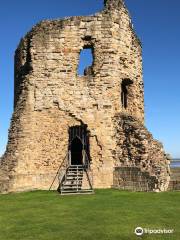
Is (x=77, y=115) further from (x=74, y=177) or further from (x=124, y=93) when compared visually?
(x=124, y=93)

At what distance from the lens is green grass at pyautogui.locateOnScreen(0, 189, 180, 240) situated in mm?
7098

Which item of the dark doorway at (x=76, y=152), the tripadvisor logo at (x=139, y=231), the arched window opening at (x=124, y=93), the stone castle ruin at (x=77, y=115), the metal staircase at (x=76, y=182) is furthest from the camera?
the dark doorway at (x=76, y=152)

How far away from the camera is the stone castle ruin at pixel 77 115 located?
14.1 m

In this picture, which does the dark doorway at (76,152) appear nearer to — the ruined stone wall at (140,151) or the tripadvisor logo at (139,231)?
the ruined stone wall at (140,151)

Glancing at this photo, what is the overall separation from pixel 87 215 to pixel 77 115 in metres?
6.35

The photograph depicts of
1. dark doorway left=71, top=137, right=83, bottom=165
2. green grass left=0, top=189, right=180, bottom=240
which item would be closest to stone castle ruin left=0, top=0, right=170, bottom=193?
green grass left=0, top=189, right=180, bottom=240

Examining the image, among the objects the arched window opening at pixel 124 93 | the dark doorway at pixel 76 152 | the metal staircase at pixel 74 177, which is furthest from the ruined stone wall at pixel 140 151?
the dark doorway at pixel 76 152

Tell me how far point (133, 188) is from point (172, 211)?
175 inches

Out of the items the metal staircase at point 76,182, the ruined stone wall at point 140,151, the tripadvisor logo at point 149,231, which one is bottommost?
the tripadvisor logo at point 149,231

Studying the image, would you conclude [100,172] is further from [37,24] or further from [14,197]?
[37,24]

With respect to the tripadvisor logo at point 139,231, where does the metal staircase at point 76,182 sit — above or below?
above

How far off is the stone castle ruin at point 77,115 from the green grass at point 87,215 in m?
1.87

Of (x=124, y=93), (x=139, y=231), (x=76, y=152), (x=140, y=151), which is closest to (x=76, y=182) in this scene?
(x=140, y=151)

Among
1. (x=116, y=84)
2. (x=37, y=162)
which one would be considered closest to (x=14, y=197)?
(x=37, y=162)
